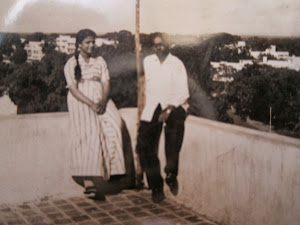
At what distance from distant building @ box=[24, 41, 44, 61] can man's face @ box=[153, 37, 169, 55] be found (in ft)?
3.99

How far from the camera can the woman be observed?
4.68 meters

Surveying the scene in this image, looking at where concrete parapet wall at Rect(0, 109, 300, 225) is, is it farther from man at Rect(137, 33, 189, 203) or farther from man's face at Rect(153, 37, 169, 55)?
man's face at Rect(153, 37, 169, 55)

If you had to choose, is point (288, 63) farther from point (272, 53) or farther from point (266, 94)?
point (266, 94)

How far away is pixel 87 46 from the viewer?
4.66 m

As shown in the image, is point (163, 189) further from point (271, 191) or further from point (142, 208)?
point (271, 191)

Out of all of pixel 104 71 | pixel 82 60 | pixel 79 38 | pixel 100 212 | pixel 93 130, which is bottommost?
pixel 100 212

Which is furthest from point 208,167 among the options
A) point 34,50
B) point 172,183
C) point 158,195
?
point 34,50

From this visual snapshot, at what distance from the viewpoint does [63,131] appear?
193 inches

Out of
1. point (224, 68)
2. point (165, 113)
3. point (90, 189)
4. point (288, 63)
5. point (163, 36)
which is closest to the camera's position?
point (288, 63)

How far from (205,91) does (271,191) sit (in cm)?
126

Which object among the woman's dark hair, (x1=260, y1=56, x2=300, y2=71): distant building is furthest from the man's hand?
(x1=260, y1=56, x2=300, y2=71): distant building

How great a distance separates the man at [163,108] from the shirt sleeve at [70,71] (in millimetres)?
795

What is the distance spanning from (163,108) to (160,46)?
68 centimetres

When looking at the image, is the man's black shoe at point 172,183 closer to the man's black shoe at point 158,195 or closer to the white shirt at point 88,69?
the man's black shoe at point 158,195
